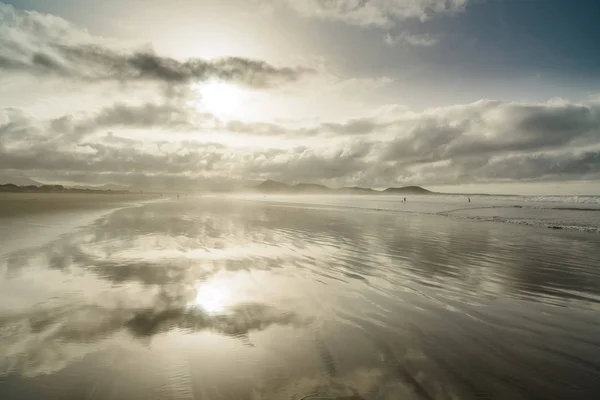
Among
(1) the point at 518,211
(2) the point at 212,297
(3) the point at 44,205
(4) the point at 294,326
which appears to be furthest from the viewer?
(1) the point at 518,211

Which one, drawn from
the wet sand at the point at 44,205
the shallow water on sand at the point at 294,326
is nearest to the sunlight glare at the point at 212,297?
the shallow water on sand at the point at 294,326

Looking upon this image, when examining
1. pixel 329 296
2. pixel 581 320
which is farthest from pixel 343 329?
pixel 581 320

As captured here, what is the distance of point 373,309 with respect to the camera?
8398 millimetres

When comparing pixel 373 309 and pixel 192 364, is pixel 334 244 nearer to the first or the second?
pixel 373 309

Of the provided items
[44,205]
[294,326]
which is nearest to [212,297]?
[294,326]

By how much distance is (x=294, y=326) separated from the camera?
7.25m

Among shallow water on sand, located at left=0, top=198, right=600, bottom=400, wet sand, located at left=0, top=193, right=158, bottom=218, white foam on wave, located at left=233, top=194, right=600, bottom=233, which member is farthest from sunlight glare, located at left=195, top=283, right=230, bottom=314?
wet sand, located at left=0, top=193, right=158, bottom=218

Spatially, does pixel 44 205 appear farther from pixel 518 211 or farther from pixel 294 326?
pixel 518 211

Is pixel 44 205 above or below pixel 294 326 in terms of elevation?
below

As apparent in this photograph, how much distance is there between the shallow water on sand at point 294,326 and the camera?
492cm

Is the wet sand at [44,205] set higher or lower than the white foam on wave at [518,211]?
lower

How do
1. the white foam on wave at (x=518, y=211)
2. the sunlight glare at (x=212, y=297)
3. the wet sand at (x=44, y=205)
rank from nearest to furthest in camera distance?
the sunlight glare at (x=212, y=297)
the white foam on wave at (x=518, y=211)
the wet sand at (x=44, y=205)

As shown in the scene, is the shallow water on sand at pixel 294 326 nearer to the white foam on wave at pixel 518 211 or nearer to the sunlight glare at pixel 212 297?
the sunlight glare at pixel 212 297

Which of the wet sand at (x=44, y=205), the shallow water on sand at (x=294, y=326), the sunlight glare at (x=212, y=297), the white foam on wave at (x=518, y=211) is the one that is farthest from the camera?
the wet sand at (x=44, y=205)
